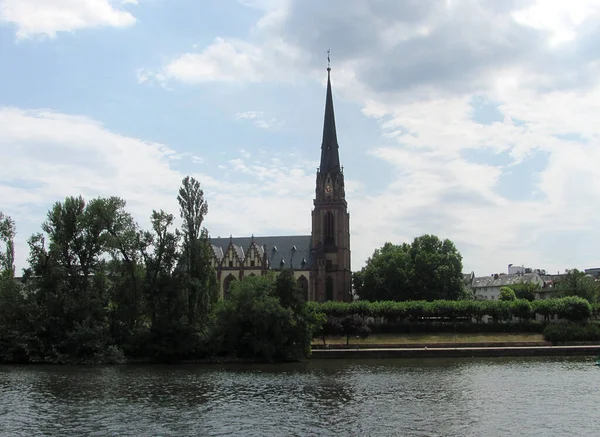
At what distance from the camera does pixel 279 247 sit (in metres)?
144

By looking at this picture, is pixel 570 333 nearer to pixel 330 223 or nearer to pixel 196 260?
pixel 196 260

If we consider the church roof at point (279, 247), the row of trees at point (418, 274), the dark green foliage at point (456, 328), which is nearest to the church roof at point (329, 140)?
the church roof at point (279, 247)

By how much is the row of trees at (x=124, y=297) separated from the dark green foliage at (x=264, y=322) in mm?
125

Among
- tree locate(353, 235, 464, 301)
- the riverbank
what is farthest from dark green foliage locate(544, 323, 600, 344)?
tree locate(353, 235, 464, 301)

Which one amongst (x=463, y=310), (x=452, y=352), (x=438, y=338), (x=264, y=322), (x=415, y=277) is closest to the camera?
(x=264, y=322)

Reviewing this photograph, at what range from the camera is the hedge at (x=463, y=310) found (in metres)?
98.8

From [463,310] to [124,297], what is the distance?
170 feet

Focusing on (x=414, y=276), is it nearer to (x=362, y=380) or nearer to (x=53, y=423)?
(x=362, y=380)

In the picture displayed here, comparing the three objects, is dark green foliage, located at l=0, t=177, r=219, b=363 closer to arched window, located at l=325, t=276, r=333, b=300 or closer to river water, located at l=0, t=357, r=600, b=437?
river water, located at l=0, t=357, r=600, b=437

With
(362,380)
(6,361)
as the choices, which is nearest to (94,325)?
(6,361)

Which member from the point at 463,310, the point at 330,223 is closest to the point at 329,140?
the point at 330,223

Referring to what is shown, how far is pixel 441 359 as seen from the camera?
74.7 metres

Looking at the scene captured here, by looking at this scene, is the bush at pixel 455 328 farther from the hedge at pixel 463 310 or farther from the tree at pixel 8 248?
the tree at pixel 8 248

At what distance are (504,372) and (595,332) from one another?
37294mm
